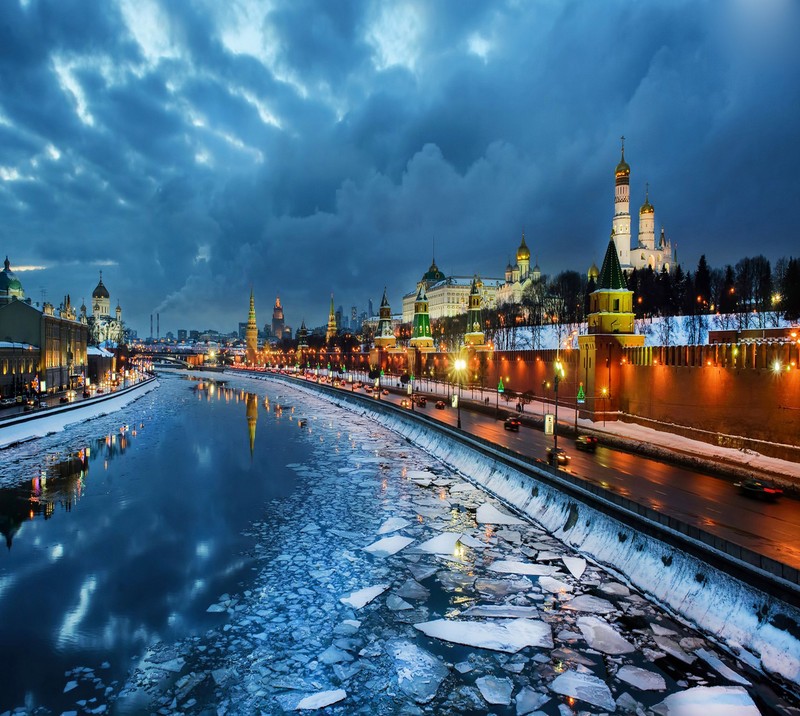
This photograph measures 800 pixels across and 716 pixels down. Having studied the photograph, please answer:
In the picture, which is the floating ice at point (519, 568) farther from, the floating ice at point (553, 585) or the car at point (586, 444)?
the car at point (586, 444)

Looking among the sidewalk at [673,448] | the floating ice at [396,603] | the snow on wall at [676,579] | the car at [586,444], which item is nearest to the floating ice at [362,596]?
the floating ice at [396,603]

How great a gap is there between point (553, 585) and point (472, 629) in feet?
10.8

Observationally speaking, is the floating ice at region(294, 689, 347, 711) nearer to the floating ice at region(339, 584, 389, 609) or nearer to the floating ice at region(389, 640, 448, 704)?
the floating ice at region(389, 640, 448, 704)

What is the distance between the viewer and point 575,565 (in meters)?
15.4

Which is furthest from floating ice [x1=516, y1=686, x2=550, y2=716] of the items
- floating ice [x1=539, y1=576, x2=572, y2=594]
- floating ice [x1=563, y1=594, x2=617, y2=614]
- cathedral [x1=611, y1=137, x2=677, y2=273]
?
cathedral [x1=611, y1=137, x2=677, y2=273]

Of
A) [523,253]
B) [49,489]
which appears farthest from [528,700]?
[523,253]

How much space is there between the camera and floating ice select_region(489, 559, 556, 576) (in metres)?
15.0

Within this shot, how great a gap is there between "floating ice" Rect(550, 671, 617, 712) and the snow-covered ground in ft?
0.08

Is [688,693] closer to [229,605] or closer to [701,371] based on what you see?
[229,605]

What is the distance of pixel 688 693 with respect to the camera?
9711 mm

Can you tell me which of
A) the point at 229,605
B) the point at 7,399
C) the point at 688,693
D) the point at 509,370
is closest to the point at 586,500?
the point at 688,693

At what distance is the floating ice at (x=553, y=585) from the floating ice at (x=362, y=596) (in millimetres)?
4095

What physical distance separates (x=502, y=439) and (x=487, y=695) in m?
19.4

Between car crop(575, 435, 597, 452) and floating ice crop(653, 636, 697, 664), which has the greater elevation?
car crop(575, 435, 597, 452)
